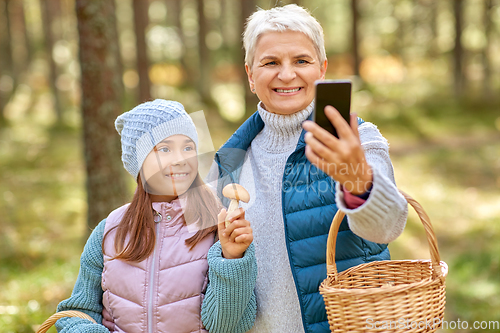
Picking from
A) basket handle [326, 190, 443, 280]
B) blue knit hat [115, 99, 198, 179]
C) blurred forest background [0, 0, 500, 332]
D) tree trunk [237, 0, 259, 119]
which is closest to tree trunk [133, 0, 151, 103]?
blurred forest background [0, 0, 500, 332]

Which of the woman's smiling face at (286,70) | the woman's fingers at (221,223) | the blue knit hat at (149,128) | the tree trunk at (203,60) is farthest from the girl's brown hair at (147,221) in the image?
the tree trunk at (203,60)

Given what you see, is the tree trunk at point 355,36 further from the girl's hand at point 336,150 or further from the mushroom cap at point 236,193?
the girl's hand at point 336,150

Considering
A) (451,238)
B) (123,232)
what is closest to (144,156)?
(123,232)

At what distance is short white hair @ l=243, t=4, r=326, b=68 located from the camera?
2.02 m

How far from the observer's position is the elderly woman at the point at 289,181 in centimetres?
195

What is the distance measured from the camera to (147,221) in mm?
2146

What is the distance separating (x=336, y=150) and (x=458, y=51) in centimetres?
1595

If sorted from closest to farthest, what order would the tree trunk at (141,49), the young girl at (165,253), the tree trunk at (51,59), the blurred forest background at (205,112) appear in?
the young girl at (165,253)
the blurred forest background at (205,112)
the tree trunk at (141,49)
the tree trunk at (51,59)

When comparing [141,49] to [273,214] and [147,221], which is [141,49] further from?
[273,214]

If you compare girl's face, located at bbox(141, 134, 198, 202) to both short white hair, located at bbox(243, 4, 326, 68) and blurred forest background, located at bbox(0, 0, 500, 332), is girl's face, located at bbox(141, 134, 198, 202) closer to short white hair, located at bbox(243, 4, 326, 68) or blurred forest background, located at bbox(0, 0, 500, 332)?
short white hair, located at bbox(243, 4, 326, 68)

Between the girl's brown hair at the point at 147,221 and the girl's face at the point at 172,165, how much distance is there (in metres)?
0.08

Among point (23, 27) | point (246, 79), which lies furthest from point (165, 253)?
point (23, 27)

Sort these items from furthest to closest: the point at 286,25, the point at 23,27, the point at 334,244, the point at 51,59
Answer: the point at 23,27
the point at 51,59
the point at 286,25
the point at 334,244

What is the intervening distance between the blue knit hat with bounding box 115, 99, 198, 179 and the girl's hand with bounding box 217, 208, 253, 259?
52cm
